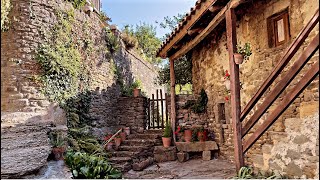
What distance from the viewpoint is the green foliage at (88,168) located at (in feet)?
15.0

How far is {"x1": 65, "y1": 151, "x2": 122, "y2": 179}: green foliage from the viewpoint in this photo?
4.56 meters

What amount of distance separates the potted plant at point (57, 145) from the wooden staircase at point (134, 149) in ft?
5.33

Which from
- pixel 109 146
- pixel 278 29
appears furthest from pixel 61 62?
pixel 278 29

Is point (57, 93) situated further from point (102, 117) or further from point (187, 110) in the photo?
point (187, 110)

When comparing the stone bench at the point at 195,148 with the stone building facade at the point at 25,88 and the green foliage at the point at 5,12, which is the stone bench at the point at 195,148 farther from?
the green foliage at the point at 5,12

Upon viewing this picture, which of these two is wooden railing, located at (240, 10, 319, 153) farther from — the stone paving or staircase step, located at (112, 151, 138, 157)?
staircase step, located at (112, 151, 138, 157)

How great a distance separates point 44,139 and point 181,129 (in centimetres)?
396

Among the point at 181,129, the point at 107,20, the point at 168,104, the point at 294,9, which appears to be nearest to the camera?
the point at 294,9

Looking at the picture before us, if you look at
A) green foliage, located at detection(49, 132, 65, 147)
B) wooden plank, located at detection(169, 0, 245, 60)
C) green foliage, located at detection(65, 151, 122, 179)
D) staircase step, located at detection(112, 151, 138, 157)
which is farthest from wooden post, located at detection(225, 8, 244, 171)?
staircase step, located at detection(112, 151, 138, 157)

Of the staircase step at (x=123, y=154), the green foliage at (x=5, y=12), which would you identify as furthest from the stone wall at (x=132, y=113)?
the green foliage at (x=5, y=12)

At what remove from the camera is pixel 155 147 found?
8344mm

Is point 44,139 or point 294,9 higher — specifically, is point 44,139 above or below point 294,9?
below

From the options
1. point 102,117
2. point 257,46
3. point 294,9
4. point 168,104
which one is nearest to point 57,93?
point 102,117

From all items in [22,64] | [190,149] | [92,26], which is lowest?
[190,149]
